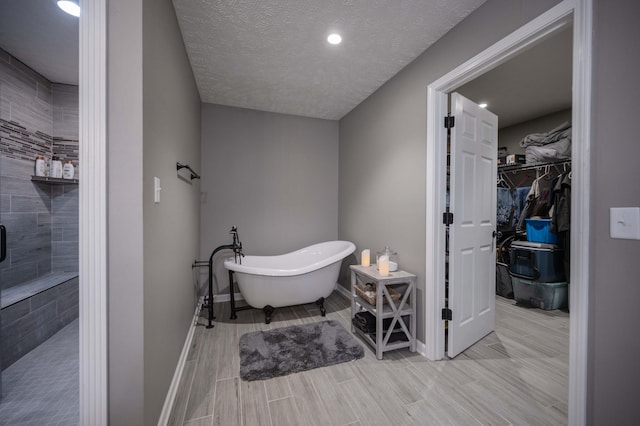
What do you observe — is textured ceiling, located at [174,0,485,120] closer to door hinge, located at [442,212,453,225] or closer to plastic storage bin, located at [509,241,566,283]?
door hinge, located at [442,212,453,225]

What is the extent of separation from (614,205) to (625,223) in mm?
80

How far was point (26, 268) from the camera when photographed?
2393 millimetres

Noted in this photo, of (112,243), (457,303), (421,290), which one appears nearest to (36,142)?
(112,243)

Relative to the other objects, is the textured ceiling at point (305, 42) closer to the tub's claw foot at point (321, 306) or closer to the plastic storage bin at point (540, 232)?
the tub's claw foot at point (321, 306)

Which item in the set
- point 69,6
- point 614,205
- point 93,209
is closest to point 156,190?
point 93,209

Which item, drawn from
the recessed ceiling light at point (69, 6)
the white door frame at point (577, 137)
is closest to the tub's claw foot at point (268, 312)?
the white door frame at point (577, 137)

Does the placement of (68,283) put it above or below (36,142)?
below

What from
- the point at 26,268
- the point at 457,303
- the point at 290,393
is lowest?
the point at 290,393

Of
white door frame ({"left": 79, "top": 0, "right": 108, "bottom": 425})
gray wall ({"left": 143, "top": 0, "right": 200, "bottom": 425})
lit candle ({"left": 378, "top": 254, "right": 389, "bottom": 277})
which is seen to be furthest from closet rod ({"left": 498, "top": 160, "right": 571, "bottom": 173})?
white door frame ({"left": 79, "top": 0, "right": 108, "bottom": 425})

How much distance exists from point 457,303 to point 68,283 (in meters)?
3.56

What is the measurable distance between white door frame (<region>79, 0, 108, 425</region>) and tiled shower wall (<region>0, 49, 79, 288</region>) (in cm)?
202

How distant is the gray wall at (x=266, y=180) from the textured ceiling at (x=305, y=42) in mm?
525

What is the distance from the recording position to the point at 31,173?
8.08 feet

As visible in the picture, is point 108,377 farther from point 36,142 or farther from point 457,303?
point 36,142
